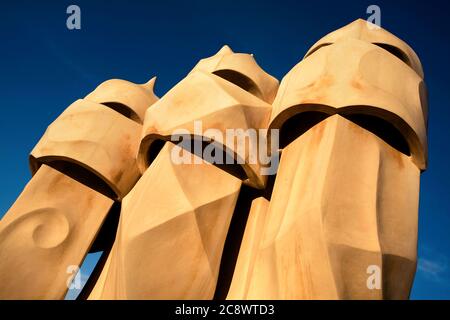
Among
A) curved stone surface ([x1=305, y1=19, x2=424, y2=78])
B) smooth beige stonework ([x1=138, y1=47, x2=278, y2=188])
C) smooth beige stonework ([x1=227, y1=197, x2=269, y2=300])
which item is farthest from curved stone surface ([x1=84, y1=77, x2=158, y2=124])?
curved stone surface ([x1=305, y1=19, x2=424, y2=78])

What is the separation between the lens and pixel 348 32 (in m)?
6.43

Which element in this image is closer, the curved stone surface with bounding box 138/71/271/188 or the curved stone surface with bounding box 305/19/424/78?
the curved stone surface with bounding box 138/71/271/188

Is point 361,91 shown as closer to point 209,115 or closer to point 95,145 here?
point 209,115

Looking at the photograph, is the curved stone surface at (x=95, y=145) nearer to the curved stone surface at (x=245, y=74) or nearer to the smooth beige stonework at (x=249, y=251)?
the curved stone surface at (x=245, y=74)

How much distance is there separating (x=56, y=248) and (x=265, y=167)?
3.72 meters

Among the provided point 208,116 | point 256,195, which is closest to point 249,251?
point 256,195

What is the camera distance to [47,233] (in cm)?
690

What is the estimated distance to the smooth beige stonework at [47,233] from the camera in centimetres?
650

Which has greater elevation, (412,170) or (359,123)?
(359,123)

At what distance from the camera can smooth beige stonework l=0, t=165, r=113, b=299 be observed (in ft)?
21.3

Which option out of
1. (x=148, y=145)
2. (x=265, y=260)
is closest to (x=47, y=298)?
(x=148, y=145)

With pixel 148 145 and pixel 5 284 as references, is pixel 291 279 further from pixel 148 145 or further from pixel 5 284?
pixel 5 284

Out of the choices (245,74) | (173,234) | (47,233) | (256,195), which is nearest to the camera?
(173,234)

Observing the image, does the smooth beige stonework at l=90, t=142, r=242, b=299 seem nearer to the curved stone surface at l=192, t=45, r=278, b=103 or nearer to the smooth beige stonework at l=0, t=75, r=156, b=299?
the smooth beige stonework at l=0, t=75, r=156, b=299
